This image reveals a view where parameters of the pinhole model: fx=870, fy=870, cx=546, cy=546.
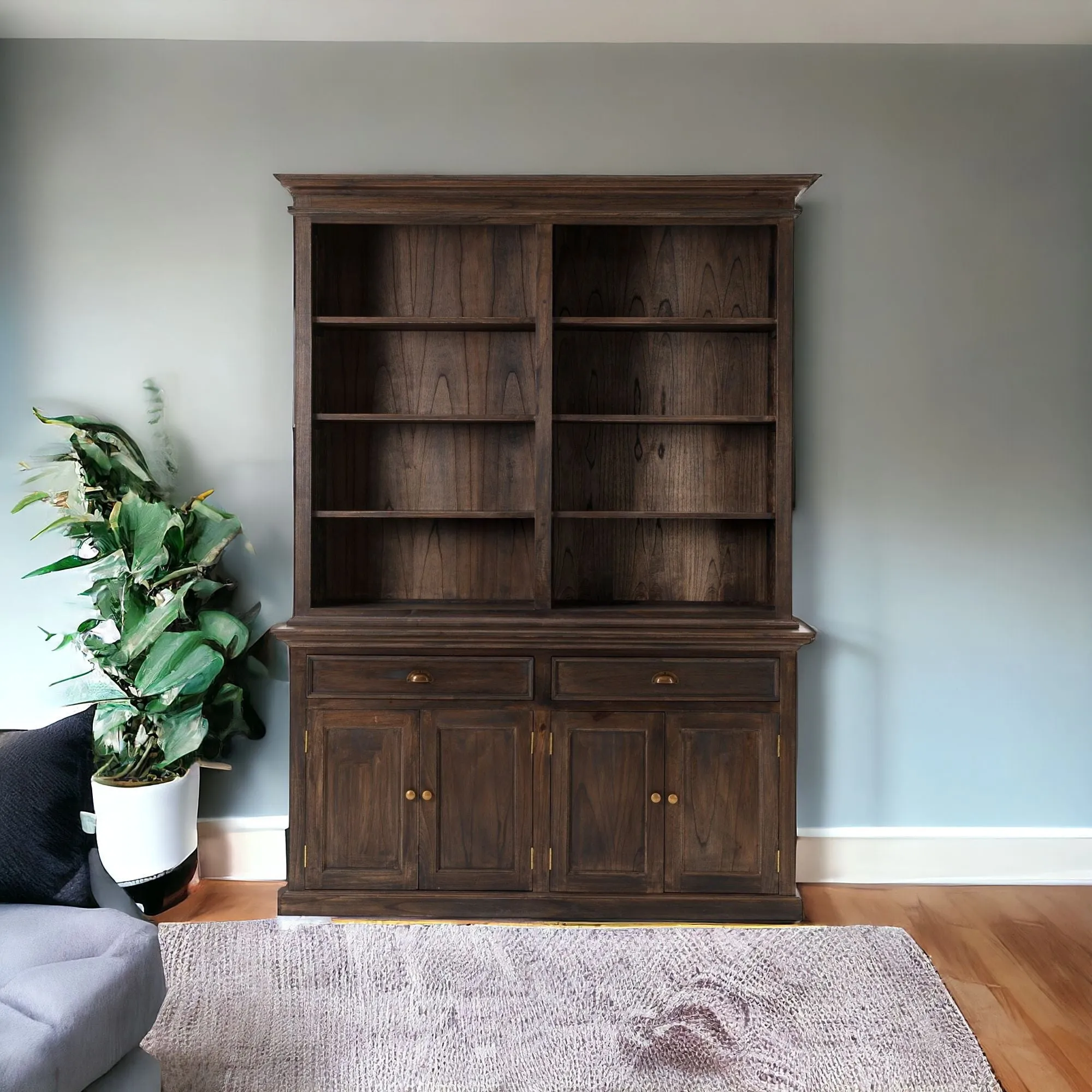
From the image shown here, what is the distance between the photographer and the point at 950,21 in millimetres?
2697

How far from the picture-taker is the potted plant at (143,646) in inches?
99.0

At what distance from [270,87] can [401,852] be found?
8.10 feet

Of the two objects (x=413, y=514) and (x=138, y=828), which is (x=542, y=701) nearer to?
(x=413, y=514)

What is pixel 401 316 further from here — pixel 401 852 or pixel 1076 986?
pixel 1076 986

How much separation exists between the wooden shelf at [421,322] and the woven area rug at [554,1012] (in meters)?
1.81

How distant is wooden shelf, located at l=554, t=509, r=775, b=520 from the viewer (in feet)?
8.67

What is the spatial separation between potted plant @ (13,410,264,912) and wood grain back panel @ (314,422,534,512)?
492 mm

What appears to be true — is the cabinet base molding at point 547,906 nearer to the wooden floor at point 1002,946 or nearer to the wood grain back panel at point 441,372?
the wooden floor at point 1002,946

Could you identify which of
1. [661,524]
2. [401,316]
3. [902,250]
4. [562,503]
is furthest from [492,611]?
[902,250]

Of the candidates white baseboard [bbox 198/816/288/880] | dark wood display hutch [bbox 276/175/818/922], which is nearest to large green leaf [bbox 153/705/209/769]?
dark wood display hutch [bbox 276/175/818/922]

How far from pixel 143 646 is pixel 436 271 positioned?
149 centimetres

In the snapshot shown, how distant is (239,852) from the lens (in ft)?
9.55

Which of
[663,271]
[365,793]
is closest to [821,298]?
[663,271]

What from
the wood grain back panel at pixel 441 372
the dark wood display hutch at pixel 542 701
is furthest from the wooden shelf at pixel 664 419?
the wood grain back panel at pixel 441 372
